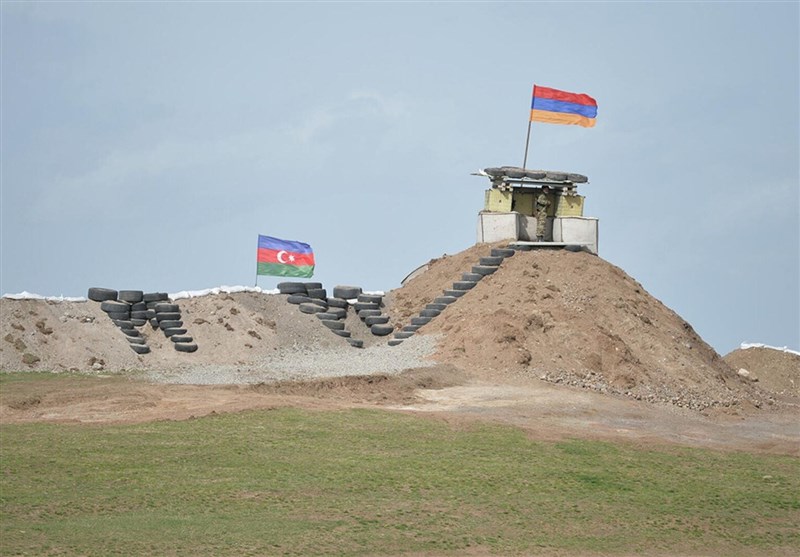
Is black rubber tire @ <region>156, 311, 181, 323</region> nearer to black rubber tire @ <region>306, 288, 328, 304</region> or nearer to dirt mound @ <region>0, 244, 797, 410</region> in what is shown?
dirt mound @ <region>0, 244, 797, 410</region>

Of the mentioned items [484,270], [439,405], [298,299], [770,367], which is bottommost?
[439,405]

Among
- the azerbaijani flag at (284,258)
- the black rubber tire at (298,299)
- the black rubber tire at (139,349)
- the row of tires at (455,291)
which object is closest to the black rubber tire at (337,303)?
the black rubber tire at (298,299)

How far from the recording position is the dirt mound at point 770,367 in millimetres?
51375

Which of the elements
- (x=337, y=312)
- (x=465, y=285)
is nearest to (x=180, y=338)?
→ (x=337, y=312)

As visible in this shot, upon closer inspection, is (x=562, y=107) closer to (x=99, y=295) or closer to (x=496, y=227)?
(x=496, y=227)

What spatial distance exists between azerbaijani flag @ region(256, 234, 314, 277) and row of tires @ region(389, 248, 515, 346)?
6.22 metres

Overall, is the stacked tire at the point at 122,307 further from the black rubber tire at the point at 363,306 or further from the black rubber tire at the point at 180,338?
the black rubber tire at the point at 363,306

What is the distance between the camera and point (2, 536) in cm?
2086

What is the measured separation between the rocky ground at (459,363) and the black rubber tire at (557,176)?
4.18 m

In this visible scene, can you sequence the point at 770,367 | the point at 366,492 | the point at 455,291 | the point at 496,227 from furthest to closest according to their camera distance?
the point at 770,367, the point at 496,227, the point at 455,291, the point at 366,492

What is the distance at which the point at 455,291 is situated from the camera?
152 ft

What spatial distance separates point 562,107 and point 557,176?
103 inches

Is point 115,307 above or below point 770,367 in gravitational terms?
above

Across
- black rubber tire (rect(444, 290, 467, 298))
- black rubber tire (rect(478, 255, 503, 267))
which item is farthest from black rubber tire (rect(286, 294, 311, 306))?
black rubber tire (rect(478, 255, 503, 267))
